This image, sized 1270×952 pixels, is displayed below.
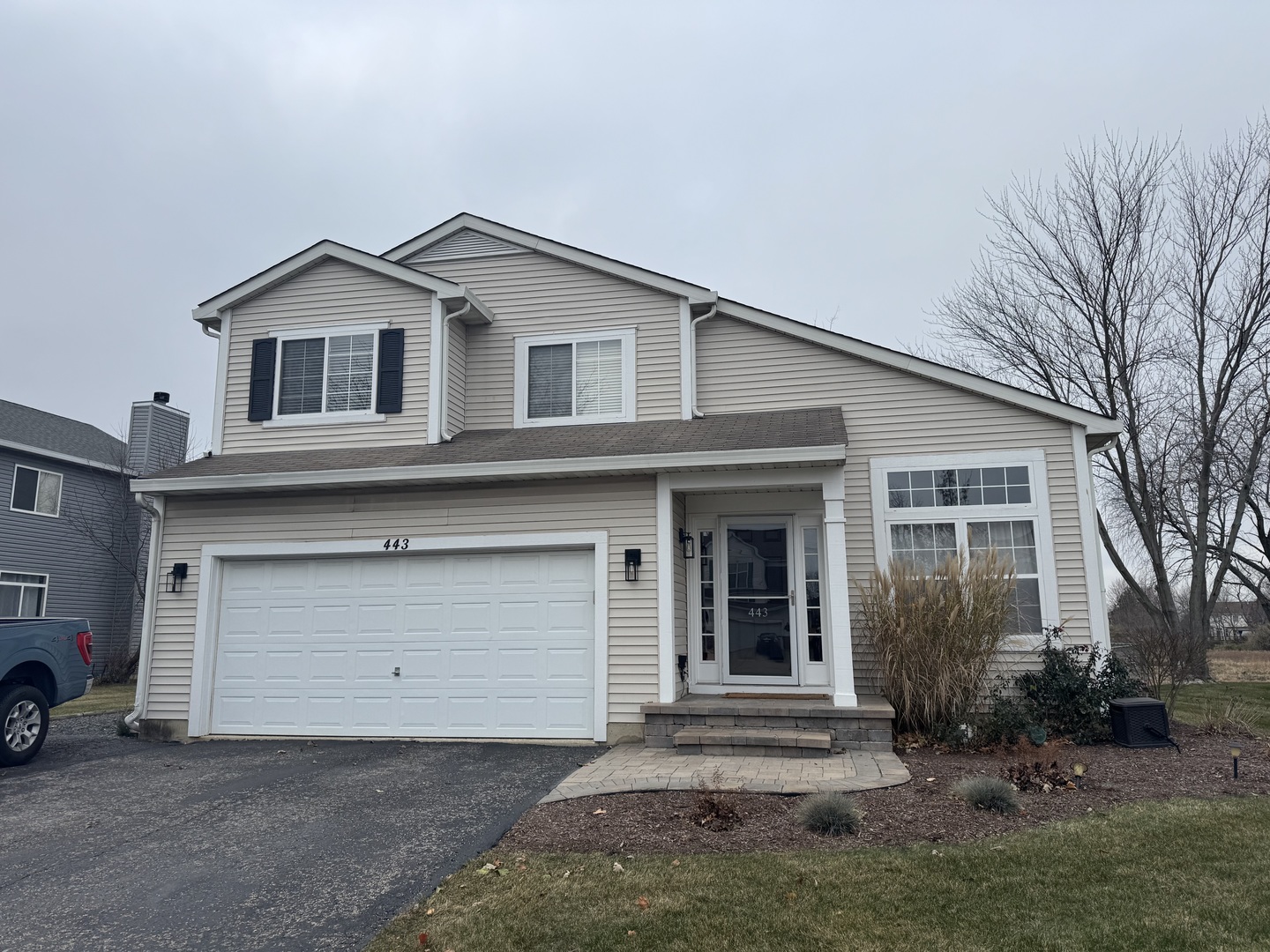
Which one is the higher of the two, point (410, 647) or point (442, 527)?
point (442, 527)

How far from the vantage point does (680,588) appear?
361 inches

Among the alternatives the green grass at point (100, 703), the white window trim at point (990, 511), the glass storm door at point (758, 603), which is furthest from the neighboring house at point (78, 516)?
the white window trim at point (990, 511)

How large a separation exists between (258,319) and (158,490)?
2583mm

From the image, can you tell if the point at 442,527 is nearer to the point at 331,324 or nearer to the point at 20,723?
the point at 331,324

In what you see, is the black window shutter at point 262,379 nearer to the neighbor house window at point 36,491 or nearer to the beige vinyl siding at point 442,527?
the beige vinyl siding at point 442,527

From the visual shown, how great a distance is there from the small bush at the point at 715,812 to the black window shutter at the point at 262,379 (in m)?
7.63

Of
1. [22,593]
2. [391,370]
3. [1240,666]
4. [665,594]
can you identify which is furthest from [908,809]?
[22,593]

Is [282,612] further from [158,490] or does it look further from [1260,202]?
[1260,202]

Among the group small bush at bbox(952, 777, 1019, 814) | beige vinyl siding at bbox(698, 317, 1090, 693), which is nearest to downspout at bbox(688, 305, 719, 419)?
beige vinyl siding at bbox(698, 317, 1090, 693)

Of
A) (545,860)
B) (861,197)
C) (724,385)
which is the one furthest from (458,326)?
(861,197)

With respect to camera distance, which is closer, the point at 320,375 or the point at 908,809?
the point at 908,809

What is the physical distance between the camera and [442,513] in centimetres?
911

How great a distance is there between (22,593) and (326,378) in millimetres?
12852

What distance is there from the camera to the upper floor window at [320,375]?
10.2 metres
